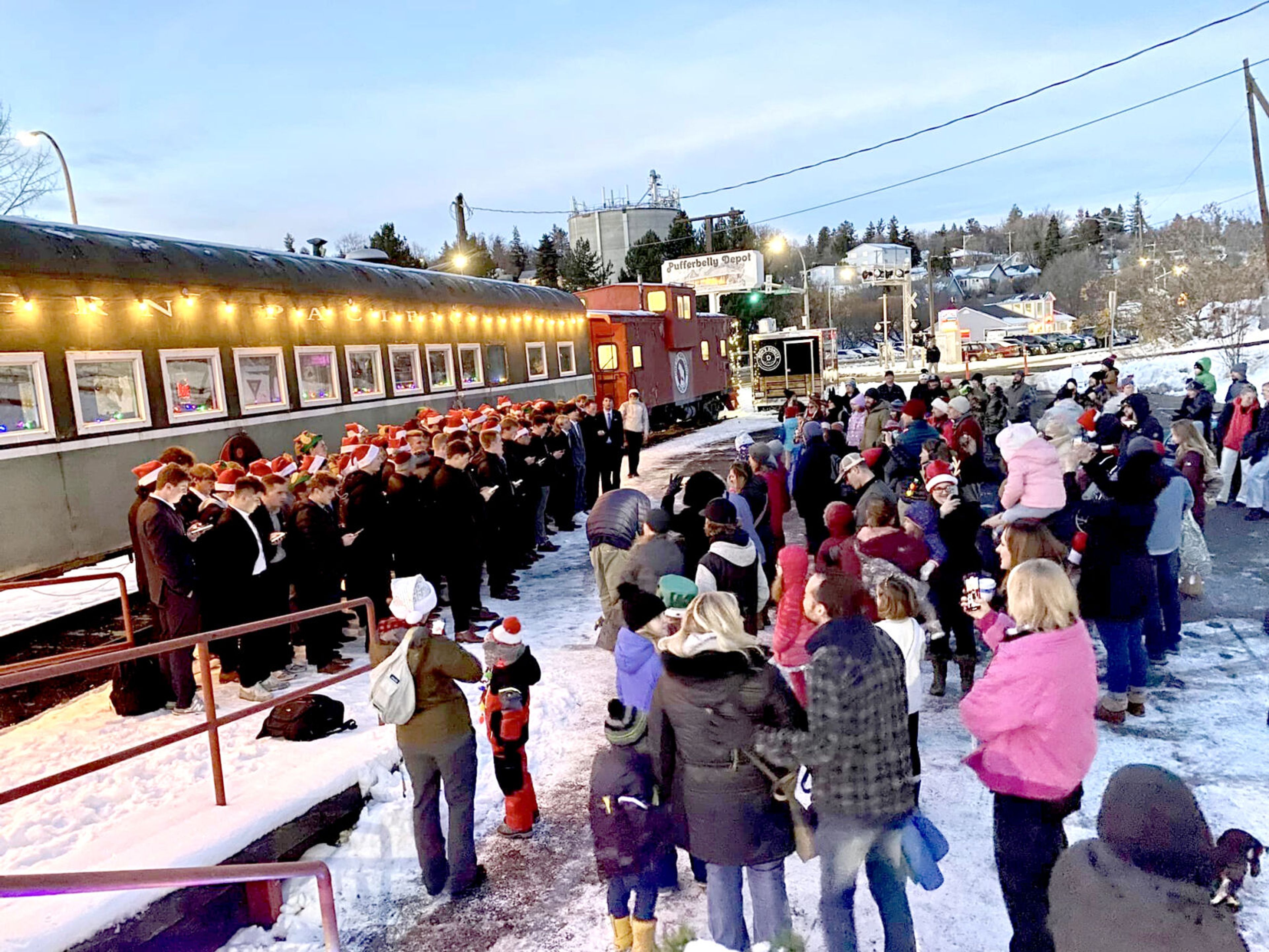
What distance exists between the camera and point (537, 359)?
1911cm

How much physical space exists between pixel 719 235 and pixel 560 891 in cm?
5541

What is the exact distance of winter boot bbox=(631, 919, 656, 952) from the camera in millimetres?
3416

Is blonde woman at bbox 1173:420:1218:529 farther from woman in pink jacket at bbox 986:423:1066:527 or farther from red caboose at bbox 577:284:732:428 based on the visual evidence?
red caboose at bbox 577:284:732:428

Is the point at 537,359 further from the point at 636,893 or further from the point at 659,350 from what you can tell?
the point at 636,893

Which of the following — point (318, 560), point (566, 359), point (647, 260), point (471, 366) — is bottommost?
point (318, 560)

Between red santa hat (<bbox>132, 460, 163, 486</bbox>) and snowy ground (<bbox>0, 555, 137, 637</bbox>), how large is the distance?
9.59 feet

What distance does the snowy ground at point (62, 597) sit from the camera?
8.56 m

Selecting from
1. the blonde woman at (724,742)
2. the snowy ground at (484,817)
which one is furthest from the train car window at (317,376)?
the blonde woman at (724,742)

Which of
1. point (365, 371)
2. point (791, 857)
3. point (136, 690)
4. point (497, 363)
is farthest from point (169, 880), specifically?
point (497, 363)

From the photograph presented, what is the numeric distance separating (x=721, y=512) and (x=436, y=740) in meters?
2.12

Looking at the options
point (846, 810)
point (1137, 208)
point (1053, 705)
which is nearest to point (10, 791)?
point (846, 810)

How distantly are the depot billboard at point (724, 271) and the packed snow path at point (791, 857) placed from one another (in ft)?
121

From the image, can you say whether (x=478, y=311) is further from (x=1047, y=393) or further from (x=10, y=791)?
(x=1047, y=393)

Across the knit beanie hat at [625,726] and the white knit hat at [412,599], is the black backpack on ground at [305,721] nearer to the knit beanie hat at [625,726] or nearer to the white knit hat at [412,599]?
the white knit hat at [412,599]
